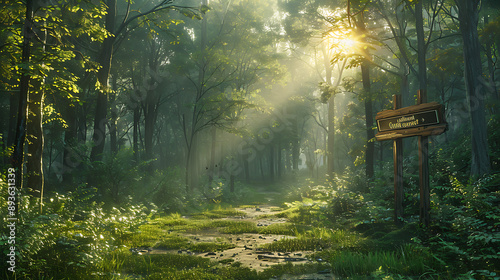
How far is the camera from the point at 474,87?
1057cm

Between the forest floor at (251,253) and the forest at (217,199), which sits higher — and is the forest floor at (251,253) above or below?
below

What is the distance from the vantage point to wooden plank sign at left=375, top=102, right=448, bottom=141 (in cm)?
734

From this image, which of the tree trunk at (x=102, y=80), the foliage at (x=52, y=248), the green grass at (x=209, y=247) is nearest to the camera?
the foliage at (x=52, y=248)

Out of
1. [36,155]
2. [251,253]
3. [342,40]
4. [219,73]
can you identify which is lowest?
[251,253]

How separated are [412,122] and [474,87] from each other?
4.48 metres

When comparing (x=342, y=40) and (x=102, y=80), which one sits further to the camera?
(x=102, y=80)

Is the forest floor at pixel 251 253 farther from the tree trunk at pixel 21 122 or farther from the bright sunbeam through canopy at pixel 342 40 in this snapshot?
the bright sunbeam through canopy at pixel 342 40

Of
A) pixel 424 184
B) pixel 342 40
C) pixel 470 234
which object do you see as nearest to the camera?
pixel 470 234

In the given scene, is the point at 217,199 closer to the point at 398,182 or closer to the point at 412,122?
the point at 398,182

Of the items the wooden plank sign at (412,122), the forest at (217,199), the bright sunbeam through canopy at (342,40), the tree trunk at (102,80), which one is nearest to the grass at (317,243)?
the forest at (217,199)

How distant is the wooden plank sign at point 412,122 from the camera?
289 inches

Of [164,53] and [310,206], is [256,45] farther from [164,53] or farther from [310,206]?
[310,206]

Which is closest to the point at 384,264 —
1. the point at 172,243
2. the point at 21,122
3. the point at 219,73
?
the point at 172,243

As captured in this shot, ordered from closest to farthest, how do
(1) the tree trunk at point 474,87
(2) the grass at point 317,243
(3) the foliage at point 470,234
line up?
(3) the foliage at point 470,234 < (2) the grass at point 317,243 < (1) the tree trunk at point 474,87
